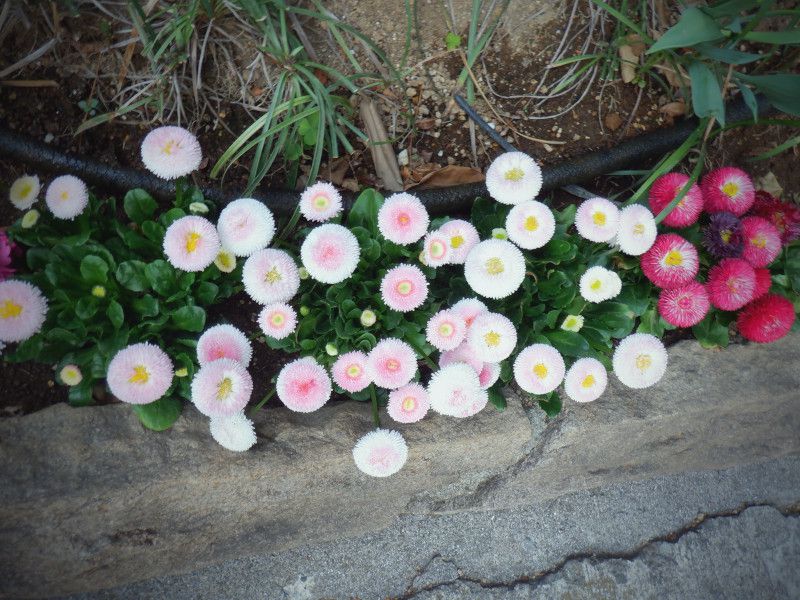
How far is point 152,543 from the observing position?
5.51ft

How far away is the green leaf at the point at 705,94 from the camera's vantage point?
4.83 feet

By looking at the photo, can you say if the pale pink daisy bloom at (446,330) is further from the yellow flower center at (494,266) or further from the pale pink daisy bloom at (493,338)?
the yellow flower center at (494,266)

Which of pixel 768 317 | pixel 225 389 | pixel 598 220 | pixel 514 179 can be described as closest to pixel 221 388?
pixel 225 389

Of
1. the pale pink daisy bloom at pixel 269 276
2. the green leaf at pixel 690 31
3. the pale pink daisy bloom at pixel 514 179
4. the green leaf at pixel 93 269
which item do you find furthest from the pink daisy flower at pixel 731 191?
the green leaf at pixel 93 269

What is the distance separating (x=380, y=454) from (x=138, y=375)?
0.63m

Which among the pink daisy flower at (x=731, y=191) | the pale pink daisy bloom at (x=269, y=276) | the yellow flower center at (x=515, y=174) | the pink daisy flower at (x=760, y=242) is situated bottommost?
the pink daisy flower at (x=760, y=242)

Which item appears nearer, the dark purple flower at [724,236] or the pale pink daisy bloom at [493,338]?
the pale pink daisy bloom at [493,338]

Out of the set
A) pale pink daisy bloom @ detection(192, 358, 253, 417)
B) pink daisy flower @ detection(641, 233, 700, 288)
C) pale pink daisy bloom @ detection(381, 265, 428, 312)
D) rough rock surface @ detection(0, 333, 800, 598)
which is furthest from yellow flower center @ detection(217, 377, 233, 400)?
pink daisy flower @ detection(641, 233, 700, 288)

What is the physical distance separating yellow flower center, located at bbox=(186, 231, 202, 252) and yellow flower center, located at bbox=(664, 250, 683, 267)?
124cm

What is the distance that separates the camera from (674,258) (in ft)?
5.42

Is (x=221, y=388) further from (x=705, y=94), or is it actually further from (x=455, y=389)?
(x=705, y=94)

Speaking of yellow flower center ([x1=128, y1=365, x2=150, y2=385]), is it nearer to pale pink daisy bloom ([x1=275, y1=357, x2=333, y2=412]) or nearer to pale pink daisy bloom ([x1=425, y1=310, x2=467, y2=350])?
pale pink daisy bloom ([x1=275, y1=357, x2=333, y2=412])

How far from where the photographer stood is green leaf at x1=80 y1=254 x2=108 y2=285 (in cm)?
156

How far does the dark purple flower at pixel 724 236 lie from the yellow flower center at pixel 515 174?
573mm
